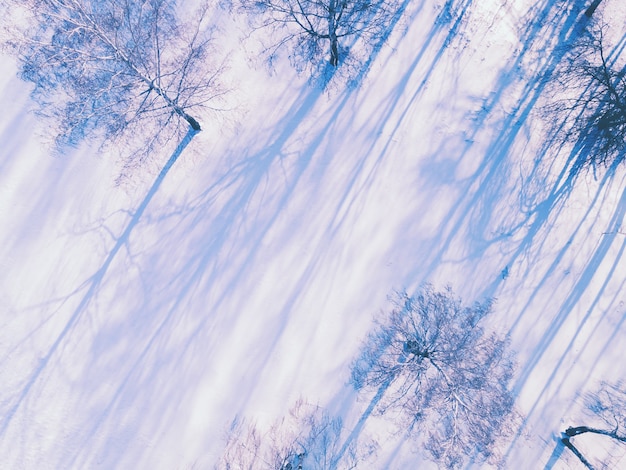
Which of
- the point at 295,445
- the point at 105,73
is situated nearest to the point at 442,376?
the point at 295,445

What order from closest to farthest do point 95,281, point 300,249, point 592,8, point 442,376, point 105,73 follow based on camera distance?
1. point 442,376
2. point 95,281
3. point 105,73
4. point 300,249
5. point 592,8

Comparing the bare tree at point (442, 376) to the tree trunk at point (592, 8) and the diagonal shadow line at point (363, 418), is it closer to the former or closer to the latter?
the diagonal shadow line at point (363, 418)

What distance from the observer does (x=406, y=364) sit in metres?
10.6

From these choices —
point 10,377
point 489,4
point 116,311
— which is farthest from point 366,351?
point 489,4

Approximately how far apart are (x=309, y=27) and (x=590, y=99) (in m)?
7.68

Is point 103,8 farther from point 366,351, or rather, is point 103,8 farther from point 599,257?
point 599,257

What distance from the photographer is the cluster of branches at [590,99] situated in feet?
35.5

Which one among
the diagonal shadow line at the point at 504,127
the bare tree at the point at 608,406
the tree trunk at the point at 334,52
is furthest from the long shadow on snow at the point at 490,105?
the bare tree at the point at 608,406

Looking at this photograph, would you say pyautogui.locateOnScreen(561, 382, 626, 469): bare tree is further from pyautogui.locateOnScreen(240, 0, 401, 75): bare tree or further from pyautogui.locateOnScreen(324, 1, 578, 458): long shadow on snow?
pyautogui.locateOnScreen(240, 0, 401, 75): bare tree

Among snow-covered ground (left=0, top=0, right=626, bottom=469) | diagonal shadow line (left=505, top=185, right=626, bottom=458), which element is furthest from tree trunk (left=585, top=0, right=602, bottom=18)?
diagonal shadow line (left=505, top=185, right=626, bottom=458)

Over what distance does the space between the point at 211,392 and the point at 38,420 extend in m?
4.45

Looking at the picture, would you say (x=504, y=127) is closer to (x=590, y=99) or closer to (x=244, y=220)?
(x=590, y=99)

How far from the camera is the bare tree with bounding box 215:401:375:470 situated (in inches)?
415

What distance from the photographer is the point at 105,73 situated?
35.8ft
